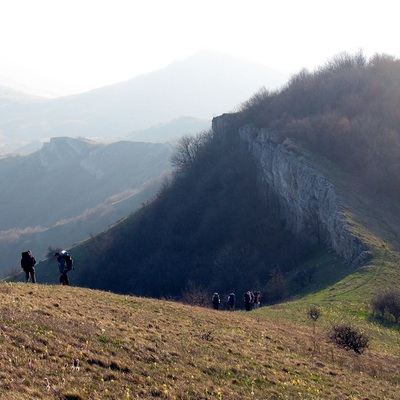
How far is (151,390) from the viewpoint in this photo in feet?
43.1

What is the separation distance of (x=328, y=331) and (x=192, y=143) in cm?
8523

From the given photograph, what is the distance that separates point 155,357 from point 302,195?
166ft

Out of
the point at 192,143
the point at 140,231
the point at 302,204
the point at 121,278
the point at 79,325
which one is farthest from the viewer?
the point at 192,143

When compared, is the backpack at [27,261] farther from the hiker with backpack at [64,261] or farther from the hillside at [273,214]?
the hillside at [273,214]

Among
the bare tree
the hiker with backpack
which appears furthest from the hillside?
the hiker with backpack

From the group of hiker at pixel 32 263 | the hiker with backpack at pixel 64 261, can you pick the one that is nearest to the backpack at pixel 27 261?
the group of hiker at pixel 32 263

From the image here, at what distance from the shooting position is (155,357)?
614 inches

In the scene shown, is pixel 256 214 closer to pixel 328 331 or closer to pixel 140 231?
pixel 140 231

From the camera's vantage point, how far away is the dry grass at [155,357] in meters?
12.9

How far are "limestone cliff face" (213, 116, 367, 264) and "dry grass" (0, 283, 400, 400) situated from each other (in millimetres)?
23216

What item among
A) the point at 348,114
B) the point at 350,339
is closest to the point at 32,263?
the point at 350,339

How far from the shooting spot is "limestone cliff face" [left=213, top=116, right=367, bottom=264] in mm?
49594

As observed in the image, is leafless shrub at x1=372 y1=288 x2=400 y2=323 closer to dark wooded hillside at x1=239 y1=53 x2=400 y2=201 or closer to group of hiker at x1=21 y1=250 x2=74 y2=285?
group of hiker at x1=21 y1=250 x2=74 y2=285

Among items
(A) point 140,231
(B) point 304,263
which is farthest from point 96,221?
(B) point 304,263
